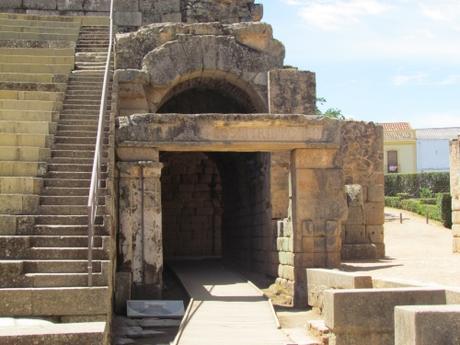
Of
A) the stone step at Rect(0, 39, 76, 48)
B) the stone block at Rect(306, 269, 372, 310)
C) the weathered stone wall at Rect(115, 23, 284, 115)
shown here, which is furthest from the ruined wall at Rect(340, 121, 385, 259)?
the stone step at Rect(0, 39, 76, 48)

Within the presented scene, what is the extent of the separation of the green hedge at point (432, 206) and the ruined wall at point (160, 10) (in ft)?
44.5

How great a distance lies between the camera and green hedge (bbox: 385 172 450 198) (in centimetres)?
4269

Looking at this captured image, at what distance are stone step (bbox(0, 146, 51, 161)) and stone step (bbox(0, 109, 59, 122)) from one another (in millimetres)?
1262

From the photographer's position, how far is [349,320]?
820cm

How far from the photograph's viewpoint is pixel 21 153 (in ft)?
37.4

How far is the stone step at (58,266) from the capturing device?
8992mm

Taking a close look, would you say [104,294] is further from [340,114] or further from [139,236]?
[340,114]

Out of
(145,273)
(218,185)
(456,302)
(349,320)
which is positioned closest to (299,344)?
(349,320)

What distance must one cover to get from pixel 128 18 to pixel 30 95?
7.69 meters

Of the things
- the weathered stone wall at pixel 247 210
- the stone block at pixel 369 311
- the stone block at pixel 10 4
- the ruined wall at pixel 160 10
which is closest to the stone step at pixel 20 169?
the stone block at pixel 369 311

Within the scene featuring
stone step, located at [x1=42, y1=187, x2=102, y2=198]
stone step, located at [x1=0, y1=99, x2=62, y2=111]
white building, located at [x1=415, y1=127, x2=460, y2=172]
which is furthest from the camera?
white building, located at [x1=415, y1=127, x2=460, y2=172]

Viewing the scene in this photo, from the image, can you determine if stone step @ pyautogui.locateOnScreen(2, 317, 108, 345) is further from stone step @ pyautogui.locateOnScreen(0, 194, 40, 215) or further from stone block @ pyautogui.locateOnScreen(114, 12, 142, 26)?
stone block @ pyautogui.locateOnScreen(114, 12, 142, 26)

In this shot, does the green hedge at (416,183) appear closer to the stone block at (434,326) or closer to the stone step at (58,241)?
the stone step at (58,241)

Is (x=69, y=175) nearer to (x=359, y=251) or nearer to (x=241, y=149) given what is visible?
(x=241, y=149)
